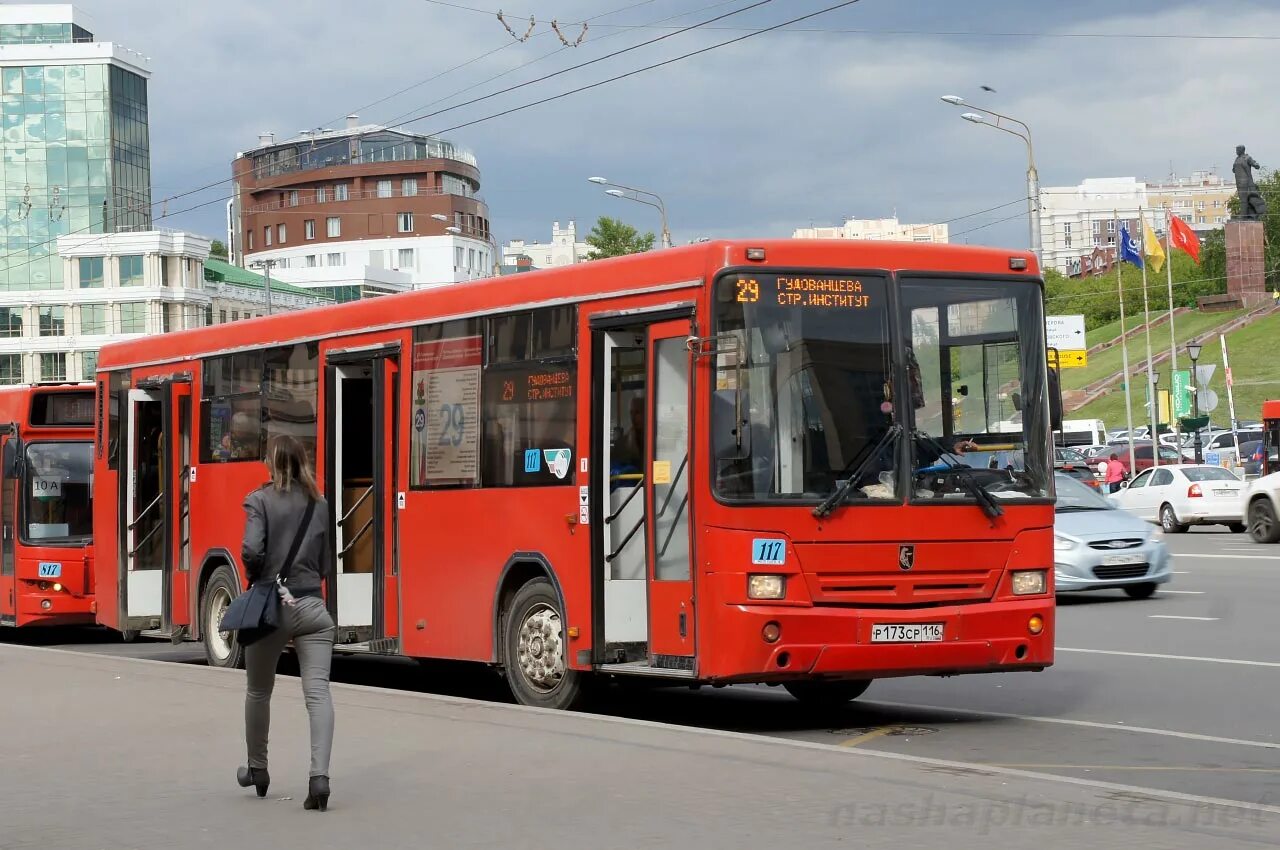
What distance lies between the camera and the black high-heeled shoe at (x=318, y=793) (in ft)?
26.9

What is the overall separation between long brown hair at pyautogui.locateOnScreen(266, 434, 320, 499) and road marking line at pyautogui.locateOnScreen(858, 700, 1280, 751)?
5.56 meters

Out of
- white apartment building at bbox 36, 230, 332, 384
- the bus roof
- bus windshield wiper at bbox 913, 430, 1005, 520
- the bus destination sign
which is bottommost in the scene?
bus windshield wiper at bbox 913, 430, 1005, 520

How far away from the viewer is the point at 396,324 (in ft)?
46.6

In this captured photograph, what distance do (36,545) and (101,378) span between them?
3.09 meters

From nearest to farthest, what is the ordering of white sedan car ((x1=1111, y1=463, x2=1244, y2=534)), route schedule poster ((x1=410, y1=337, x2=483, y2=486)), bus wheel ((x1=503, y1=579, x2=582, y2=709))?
bus wheel ((x1=503, y1=579, x2=582, y2=709)) → route schedule poster ((x1=410, y1=337, x2=483, y2=486)) → white sedan car ((x1=1111, y1=463, x2=1244, y2=534))

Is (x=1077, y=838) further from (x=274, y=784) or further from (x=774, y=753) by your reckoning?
(x=274, y=784)

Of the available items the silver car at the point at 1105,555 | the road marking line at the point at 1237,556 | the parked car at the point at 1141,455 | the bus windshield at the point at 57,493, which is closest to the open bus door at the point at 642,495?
the silver car at the point at 1105,555

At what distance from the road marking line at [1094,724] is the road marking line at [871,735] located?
0.94 m

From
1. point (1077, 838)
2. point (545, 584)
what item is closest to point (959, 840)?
point (1077, 838)

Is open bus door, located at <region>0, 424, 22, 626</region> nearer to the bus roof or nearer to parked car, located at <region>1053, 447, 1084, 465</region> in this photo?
the bus roof

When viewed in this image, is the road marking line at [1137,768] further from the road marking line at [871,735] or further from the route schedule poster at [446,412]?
the route schedule poster at [446,412]

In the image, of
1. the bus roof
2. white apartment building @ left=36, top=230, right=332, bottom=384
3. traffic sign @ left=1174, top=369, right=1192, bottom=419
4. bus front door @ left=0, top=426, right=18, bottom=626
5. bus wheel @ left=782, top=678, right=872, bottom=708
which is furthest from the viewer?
white apartment building @ left=36, top=230, right=332, bottom=384

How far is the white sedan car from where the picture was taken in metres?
37.9

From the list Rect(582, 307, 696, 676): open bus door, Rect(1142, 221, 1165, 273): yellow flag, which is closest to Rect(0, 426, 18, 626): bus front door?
Rect(582, 307, 696, 676): open bus door
